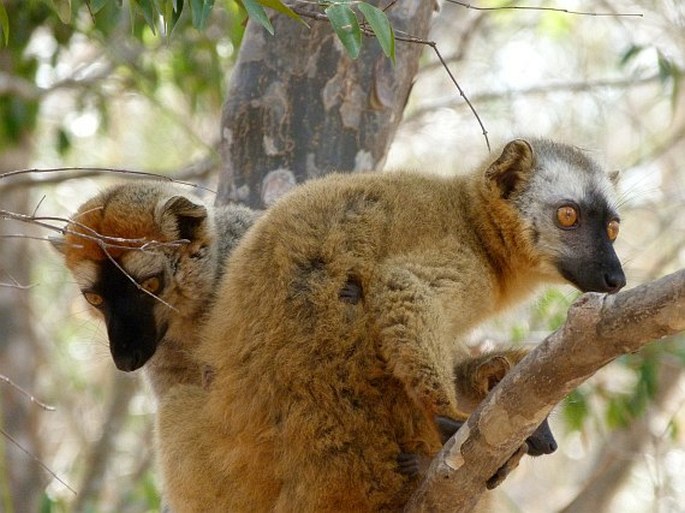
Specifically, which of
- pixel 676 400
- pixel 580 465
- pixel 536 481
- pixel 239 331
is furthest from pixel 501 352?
pixel 536 481

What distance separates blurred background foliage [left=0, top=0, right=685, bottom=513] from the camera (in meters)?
7.96

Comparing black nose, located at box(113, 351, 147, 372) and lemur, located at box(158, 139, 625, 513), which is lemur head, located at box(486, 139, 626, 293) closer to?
lemur, located at box(158, 139, 625, 513)

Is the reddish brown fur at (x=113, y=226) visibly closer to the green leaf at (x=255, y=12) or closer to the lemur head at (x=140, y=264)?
the lemur head at (x=140, y=264)

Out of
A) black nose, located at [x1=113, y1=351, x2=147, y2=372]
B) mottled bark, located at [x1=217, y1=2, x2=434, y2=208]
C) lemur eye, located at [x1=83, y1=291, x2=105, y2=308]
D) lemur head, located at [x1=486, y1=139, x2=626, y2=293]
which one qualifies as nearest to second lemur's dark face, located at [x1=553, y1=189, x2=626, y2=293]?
lemur head, located at [x1=486, y1=139, x2=626, y2=293]

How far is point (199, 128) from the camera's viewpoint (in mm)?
13055

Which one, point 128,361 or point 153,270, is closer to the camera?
point 128,361

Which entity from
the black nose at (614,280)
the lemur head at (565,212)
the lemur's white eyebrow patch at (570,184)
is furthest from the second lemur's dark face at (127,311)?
the black nose at (614,280)

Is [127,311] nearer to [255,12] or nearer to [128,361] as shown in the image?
[128,361]

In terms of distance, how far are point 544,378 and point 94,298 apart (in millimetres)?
2434

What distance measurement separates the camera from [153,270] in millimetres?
4914

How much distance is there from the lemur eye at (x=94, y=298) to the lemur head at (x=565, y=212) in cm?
189

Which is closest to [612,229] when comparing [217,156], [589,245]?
→ [589,245]

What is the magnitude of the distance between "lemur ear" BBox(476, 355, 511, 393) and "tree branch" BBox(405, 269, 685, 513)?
620 millimetres

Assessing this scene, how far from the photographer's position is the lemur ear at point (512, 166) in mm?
4832
